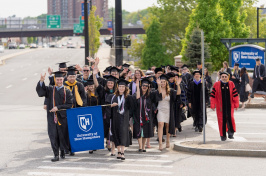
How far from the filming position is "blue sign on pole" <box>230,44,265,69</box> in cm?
2700

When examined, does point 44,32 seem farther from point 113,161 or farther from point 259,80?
point 113,161

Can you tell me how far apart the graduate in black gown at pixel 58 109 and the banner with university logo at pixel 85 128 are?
0.53ft

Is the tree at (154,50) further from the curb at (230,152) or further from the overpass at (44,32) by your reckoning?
the overpass at (44,32)

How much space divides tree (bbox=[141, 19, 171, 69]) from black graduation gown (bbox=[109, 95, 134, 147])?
5022cm

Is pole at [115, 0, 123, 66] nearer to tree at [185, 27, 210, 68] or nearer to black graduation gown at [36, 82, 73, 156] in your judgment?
black graduation gown at [36, 82, 73, 156]

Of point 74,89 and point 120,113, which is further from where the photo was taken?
point 74,89

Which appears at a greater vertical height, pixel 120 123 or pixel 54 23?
pixel 54 23

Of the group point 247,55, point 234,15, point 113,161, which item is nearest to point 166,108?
point 113,161

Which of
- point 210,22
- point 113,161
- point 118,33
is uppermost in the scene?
point 210,22

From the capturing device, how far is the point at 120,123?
39.5ft

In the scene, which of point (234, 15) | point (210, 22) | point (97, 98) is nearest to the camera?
point (97, 98)

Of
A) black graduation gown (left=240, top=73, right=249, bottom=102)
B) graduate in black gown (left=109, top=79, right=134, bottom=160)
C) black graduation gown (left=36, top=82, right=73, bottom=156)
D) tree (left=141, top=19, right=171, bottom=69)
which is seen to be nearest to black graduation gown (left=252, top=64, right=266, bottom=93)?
black graduation gown (left=240, top=73, right=249, bottom=102)

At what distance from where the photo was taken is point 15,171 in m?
10.7

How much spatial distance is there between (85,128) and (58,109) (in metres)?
0.79
